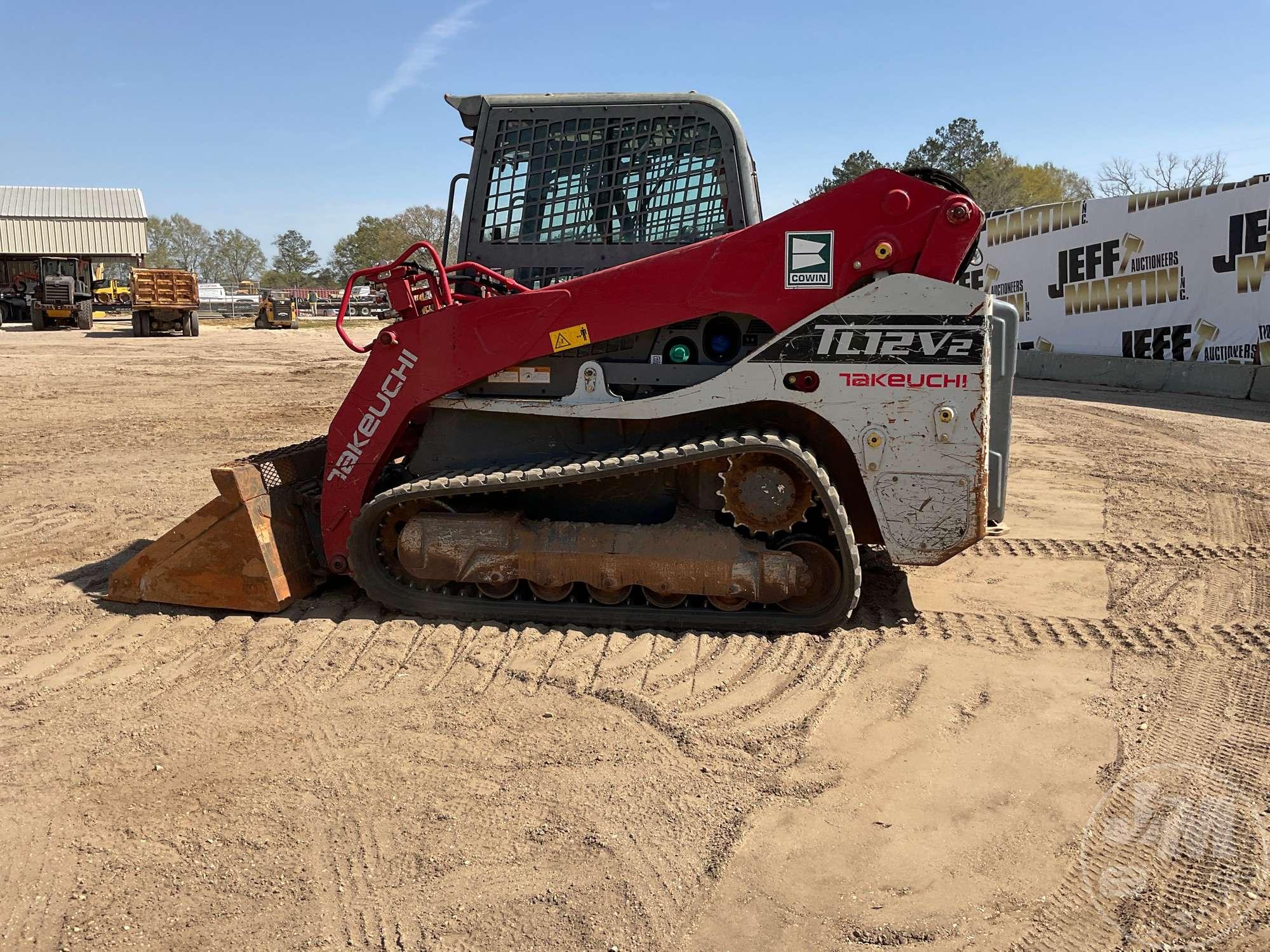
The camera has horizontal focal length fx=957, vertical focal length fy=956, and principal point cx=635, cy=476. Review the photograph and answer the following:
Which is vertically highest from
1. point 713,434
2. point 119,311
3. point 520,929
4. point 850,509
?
point 119,311

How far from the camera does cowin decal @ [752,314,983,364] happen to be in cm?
411

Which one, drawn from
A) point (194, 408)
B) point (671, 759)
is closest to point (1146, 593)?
point (671, 759)

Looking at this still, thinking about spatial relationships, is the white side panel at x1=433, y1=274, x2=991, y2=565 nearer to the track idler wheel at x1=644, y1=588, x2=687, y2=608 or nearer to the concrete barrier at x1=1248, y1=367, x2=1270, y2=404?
the track idler wheel at x1=644, y1=588, x2=687, y2=608

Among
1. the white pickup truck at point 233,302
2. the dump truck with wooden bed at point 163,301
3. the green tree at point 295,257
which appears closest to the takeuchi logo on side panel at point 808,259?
the dump truck with wooden bed at point 163,301

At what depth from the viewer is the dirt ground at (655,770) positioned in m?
2.60

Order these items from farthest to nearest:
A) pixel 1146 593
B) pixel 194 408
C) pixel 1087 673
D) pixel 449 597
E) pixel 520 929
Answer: pixel 194 408, pixel 1146 593, pixel 449 597, pixel 1087 673, pixel 520 929

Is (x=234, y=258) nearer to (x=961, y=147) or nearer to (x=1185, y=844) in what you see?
(x=961, y=147)

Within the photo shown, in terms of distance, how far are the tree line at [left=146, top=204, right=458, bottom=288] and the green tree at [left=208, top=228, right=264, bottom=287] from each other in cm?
6

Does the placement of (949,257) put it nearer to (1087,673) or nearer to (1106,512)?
(1087,673)

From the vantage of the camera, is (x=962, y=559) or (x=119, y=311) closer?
(x=962, y=559)

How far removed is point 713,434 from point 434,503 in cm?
142

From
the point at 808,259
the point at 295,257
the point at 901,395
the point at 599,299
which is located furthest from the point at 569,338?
the point at 295,257

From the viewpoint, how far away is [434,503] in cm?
470

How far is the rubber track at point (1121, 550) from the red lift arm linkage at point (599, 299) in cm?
245
